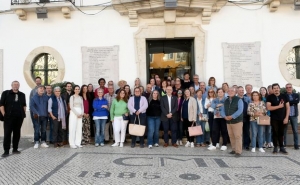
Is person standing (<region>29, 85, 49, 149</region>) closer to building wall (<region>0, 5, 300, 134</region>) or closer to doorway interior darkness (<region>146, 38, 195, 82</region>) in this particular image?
building wall (<region>0, 5, 300, 134</region>)

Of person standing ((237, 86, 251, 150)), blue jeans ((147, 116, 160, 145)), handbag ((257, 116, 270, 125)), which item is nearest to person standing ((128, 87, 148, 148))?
blue jeans ((147, 116, 160, 145))

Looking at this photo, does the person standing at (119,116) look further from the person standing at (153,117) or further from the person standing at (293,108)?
the person standing at (293,108)

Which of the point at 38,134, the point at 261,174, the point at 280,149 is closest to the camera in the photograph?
the point at 261,174

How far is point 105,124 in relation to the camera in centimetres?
819

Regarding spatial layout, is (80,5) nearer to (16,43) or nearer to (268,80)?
(16,43)

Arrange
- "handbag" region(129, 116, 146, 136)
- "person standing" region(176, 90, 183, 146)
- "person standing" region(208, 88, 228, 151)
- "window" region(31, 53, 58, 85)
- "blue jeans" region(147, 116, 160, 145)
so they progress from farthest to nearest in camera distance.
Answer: "window" region(31, 53, 58, 85), "person standing" region(176, 90, 183, 146), "blue jeans" region(147, 116, 160, 145), "handbag" region(129, 116, 146, 136), "person standing" region(208, 88, 228, 151)

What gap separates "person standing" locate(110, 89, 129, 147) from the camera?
7852 mm

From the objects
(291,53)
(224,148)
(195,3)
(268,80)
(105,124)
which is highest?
(195,3)

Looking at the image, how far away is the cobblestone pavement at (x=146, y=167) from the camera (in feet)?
15.1

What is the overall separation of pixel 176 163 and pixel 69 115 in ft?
11.8

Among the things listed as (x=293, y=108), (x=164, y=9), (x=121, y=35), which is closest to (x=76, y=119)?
(x=121, y=35)

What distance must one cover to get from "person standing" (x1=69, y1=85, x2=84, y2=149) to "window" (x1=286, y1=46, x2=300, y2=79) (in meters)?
6.85

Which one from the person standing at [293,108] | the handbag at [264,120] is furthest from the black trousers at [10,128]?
the person standing at [293,108]

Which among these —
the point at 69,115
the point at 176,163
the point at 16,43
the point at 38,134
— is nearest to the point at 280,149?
the point at 176,163
